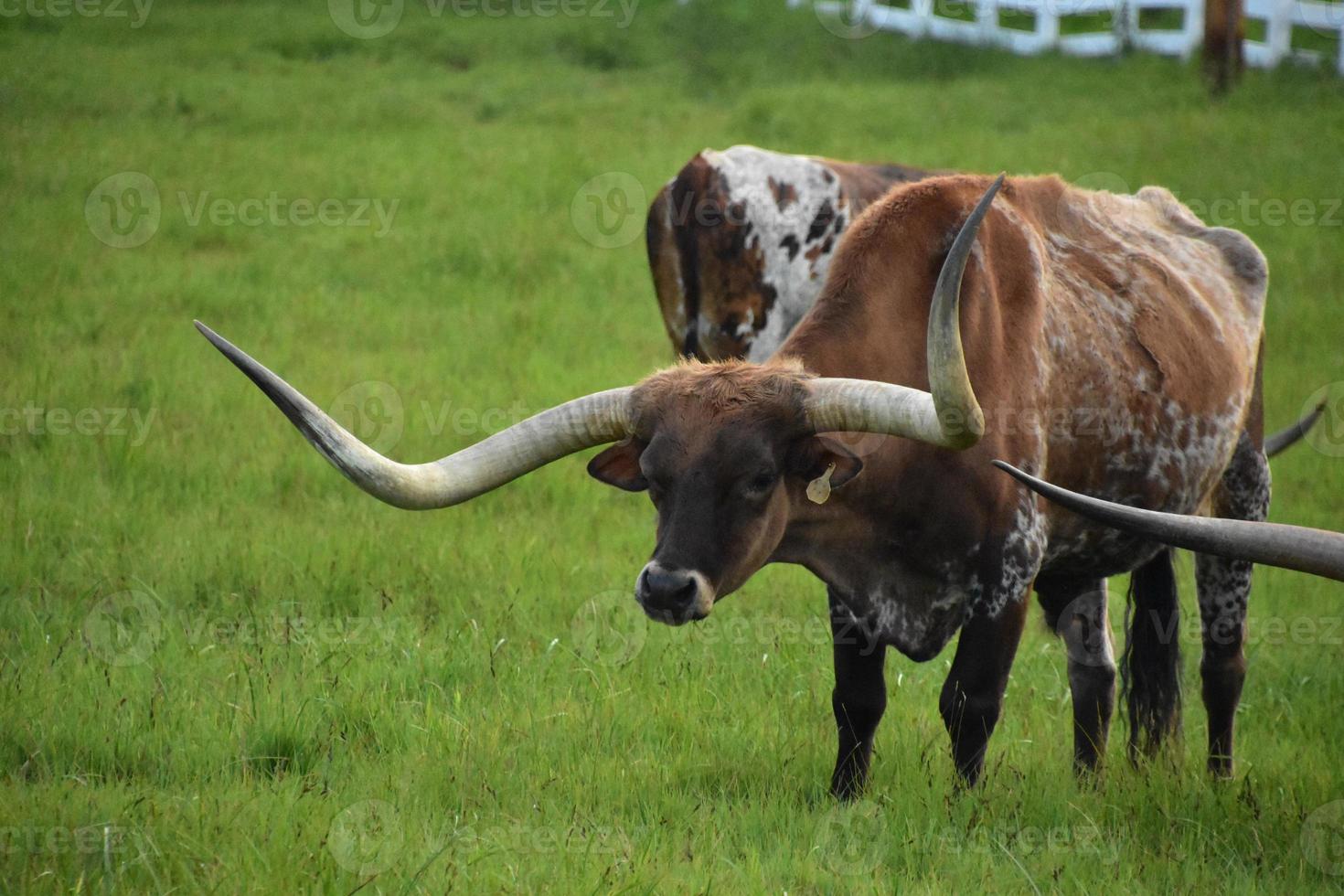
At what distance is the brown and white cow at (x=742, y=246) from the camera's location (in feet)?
28.0

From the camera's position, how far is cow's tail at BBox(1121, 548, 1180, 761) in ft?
18.4

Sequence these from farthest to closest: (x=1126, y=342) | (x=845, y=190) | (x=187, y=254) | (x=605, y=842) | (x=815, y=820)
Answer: (x=187, y=254) < (x=845, y=190) < (x=1126, y=342) < (x=815, y=820) < (x=605, y=842)

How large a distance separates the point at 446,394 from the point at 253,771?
4909mm

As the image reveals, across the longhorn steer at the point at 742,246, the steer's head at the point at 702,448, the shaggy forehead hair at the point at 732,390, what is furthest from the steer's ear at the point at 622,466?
the longhorn steer at the point at 742,246

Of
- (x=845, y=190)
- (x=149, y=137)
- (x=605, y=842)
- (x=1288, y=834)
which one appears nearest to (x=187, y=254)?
(x=149, y=137)

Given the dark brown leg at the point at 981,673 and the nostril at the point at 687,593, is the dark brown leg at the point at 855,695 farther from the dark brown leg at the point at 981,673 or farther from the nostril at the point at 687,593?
the nostril at the point at 687,593

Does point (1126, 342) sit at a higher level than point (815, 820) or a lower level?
higher

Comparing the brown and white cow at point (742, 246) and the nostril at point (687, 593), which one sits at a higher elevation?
the brown and white cow at point (742, 246)

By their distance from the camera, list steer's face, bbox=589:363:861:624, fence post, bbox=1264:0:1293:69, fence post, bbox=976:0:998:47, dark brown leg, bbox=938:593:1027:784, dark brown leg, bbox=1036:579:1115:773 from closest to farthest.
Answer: steer's face, bbox=589:363:861:624, dark brown leg, bbox=938:593:1027:784, dark brown leg, bbox=1036:579:1115:773, fence post, bbox=1264:0:1293:69, fence post, bbox=976:0:998:47

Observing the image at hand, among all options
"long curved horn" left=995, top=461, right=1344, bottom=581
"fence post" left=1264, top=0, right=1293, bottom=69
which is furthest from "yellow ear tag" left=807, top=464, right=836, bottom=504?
"fence post" left=1264, top=0, right=1293, bottom=69

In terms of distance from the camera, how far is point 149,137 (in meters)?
13.7

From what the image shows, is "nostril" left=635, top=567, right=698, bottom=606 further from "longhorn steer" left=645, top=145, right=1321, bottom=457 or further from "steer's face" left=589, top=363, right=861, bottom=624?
"longhorn steer" left=645, top=145, right=1321, bottom=457

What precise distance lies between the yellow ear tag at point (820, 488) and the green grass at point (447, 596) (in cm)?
101

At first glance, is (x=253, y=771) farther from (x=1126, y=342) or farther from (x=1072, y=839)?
(x=1126, y=342)
